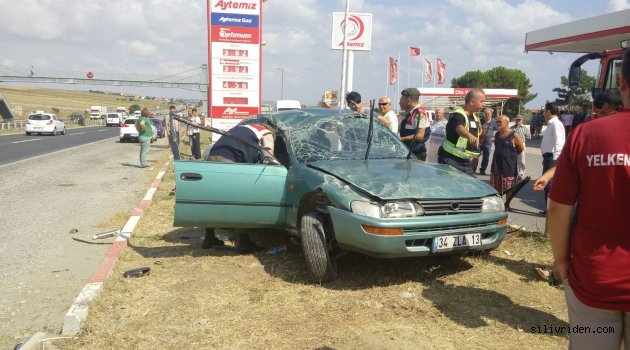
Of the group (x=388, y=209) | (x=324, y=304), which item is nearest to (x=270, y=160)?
(x=388, y=209)

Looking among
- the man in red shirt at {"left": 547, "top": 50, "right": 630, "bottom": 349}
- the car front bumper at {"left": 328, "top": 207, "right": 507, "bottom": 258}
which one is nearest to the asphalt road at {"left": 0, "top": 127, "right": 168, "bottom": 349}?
the car front bumper at {"left": 328, "top": 207, "right": 507, "bottom": 258}

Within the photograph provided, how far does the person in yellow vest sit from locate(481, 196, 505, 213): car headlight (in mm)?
1138

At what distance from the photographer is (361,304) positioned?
3916mm

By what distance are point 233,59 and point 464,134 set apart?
8.91 metres

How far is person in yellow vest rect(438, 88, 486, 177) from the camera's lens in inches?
219

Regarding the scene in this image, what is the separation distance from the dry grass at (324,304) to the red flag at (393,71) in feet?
80.1

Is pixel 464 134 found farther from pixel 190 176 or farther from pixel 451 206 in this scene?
pixel 190 176

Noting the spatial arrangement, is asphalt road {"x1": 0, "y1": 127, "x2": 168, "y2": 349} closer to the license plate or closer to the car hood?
the car hood

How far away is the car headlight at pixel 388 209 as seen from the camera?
4.00 m

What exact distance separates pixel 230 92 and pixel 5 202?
20.2 ft

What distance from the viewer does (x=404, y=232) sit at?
13.0 feet

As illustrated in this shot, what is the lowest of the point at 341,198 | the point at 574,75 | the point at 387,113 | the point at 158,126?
the point at 158,126

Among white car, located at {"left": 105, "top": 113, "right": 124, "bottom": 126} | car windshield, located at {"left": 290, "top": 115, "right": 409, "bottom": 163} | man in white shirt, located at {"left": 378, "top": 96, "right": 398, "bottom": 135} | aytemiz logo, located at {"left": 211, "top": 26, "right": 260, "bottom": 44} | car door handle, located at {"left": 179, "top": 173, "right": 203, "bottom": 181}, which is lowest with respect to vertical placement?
white car, located at {"left": 105, "top": 113, "right": 124, "bottom": 126}

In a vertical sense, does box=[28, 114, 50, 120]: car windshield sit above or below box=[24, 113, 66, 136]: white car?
above
